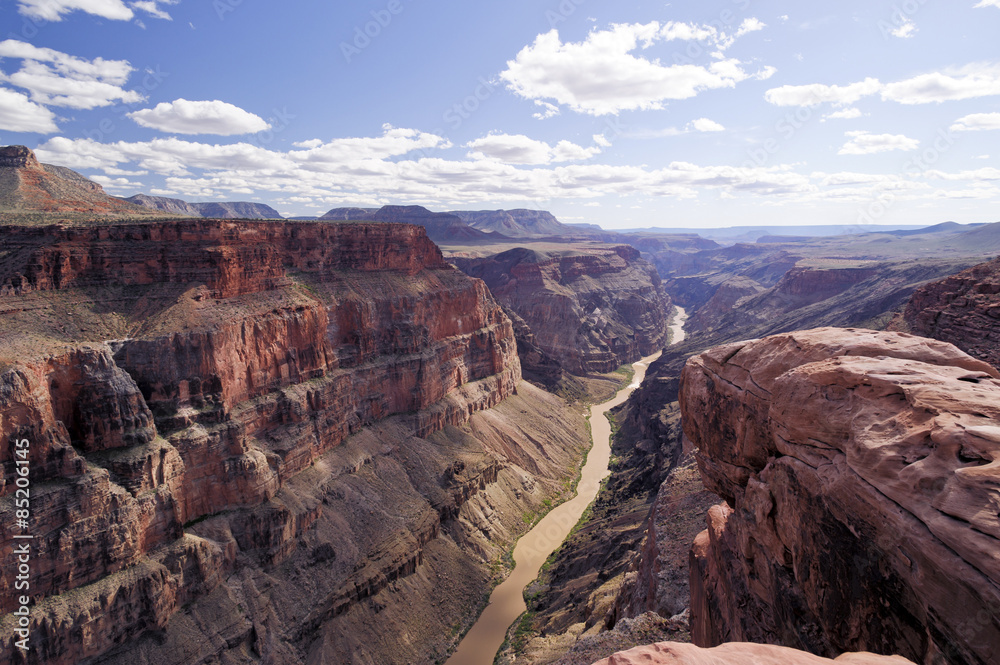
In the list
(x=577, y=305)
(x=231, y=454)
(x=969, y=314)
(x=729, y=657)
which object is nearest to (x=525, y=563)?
(x=231, y=454)

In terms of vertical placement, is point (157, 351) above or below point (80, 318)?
below

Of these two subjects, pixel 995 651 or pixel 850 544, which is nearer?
pixel 995 651

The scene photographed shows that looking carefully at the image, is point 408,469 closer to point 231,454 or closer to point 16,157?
point 231,454

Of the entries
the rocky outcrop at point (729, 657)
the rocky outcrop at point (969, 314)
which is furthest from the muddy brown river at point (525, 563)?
the rocky outcrop at point (969, 314)

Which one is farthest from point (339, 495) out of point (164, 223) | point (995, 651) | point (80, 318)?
point (995, 651)

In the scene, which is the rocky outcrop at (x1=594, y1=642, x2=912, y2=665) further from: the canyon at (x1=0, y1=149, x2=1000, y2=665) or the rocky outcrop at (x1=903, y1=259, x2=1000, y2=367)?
the rocky outcrop at (x1=903, y1=259, x2=1000, y2=367)

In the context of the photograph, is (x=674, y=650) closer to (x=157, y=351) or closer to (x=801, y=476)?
(x=801, y=476)

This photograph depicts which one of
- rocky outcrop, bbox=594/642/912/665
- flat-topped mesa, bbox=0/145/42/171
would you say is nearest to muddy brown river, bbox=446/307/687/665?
rocky outcrop, bbox=594/642/912/665
